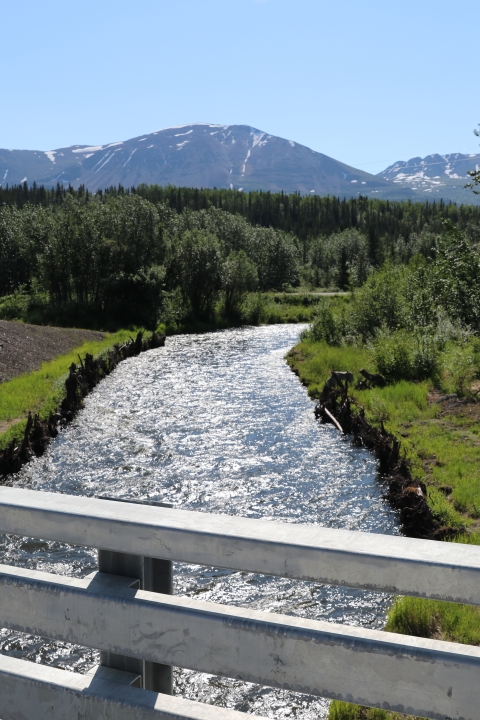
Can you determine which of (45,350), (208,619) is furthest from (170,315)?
(208,619)

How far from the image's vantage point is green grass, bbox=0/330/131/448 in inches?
765

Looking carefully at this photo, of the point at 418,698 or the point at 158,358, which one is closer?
the point at 418,698

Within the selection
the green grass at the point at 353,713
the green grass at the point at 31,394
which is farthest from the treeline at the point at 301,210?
the green grass at the point at 353,713

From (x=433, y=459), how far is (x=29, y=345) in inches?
913

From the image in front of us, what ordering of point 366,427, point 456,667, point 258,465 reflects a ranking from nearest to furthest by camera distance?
point 456,667 < point 258,465 < point 366,427

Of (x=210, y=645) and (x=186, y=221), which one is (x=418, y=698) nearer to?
(x=210, y=645)

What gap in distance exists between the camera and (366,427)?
1794 cm

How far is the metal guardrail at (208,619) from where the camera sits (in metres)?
1.90

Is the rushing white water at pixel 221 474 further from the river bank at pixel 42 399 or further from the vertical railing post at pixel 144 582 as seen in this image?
the vertical railing post at pixel 144 582

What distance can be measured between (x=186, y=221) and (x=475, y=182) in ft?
195

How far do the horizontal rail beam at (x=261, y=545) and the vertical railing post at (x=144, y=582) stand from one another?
0.13m

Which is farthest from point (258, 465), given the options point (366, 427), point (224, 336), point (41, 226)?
point (41, 226)

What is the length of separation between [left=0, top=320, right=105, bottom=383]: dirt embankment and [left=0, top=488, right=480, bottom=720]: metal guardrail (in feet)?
79.3

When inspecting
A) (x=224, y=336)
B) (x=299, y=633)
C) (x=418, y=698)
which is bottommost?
(x=224, y=336)
